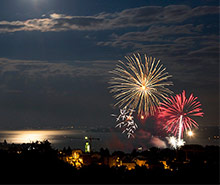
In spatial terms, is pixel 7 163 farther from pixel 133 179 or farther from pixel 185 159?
pixel 185 159

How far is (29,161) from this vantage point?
2828 cm

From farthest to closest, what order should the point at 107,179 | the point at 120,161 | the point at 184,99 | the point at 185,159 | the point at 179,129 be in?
the point at 120,161
the point at 185,159
the point at 179,129
the point at 184,99
the point at 107,179

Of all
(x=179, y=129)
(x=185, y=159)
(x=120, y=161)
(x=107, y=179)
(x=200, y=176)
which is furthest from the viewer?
(x=120, y=161)

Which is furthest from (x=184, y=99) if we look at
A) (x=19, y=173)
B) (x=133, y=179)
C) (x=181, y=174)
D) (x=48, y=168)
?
(x=19, y=173)

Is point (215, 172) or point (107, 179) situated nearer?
point (107, 179)

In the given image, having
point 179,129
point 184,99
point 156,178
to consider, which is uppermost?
point 184,99

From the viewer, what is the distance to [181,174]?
3288cm

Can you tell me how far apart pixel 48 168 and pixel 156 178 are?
1014cm

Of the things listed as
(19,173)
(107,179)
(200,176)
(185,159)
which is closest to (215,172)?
(200,176)

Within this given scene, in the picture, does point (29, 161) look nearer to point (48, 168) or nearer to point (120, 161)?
point (48, 168)

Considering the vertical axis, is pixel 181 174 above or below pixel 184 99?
below

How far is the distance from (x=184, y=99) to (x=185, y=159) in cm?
1488

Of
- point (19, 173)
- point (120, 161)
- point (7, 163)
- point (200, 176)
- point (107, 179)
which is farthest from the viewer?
point (120, 161)

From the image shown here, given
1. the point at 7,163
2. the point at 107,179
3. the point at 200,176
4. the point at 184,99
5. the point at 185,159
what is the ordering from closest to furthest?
the point at 7,163 < the point at 107,179 < the point at 200,176 < the point at 184,99 < the point at 185,159
